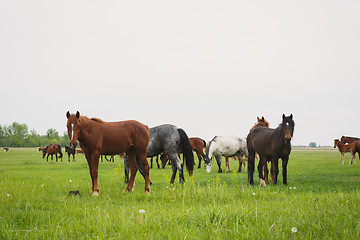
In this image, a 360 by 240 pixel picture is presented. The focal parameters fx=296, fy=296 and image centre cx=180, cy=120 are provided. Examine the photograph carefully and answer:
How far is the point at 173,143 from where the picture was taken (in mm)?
11031

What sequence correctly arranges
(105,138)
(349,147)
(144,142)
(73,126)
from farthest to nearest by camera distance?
(349,147)
(144,142)
(105,138)
(73,126)

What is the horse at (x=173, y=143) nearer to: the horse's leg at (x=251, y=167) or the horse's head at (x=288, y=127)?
the horse's leg at (x=251, y=167)

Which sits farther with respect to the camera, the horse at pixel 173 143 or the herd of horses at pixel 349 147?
the herd of horses at pixel 349 147

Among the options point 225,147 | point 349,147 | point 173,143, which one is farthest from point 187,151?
point 349,147

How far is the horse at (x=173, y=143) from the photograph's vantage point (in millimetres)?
11031

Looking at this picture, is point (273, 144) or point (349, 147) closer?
point (273, 144)

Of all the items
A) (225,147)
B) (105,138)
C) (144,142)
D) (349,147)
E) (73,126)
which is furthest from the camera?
(349,147)

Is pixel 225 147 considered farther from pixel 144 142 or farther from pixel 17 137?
pixel 17 137

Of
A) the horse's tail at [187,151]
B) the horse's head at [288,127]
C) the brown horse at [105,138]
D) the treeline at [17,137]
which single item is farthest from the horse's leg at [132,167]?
the treeline at [17,137]

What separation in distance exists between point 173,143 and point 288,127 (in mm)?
4089

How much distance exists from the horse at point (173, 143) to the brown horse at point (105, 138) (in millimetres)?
1899

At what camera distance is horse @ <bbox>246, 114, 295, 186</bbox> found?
10062 mm

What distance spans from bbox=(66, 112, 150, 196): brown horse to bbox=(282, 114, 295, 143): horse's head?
467cm

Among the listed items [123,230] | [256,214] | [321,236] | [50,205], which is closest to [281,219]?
[256,214]
